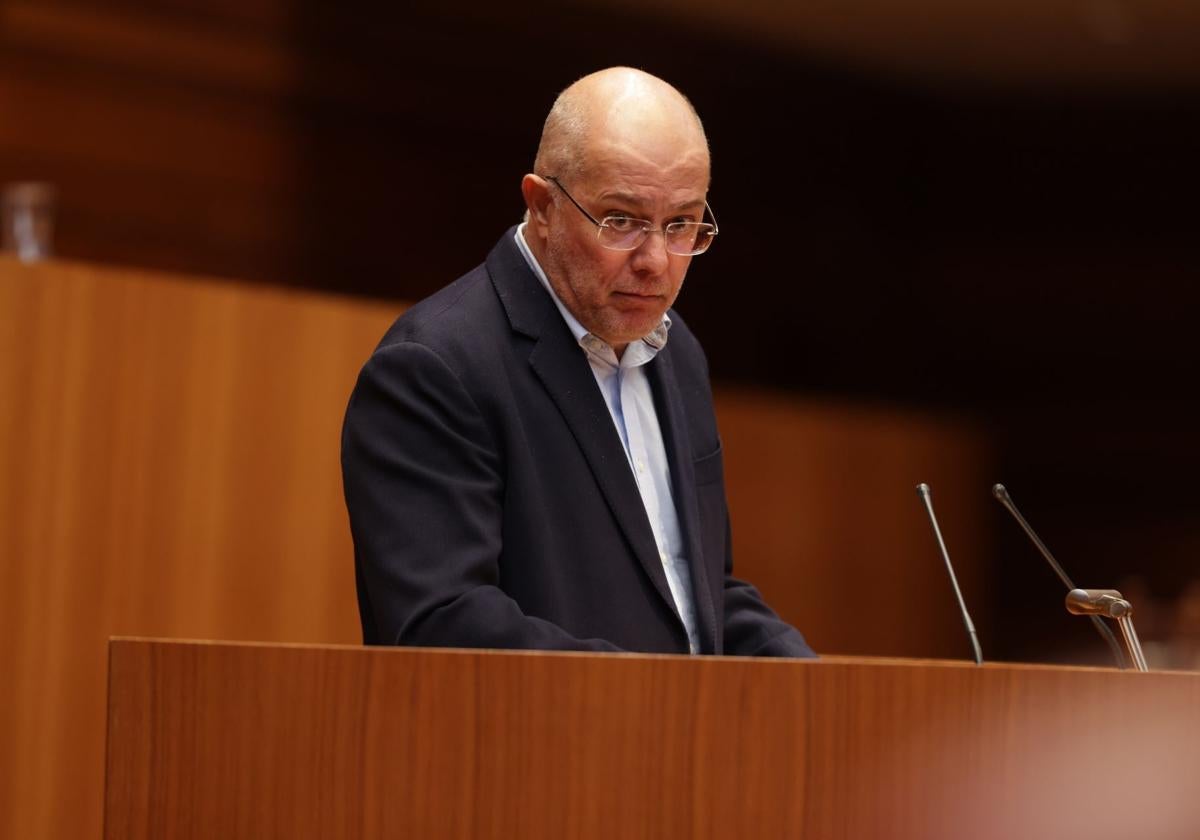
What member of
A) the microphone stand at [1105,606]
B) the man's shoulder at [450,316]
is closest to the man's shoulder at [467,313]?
the man's shoulder at [450,316]

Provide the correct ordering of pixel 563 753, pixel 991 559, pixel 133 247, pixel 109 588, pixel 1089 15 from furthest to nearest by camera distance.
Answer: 1. pixel 991 559
2. pixel 1089 15
3. pixel 133 247
4. pixel 109 588
5. pixel 563 753

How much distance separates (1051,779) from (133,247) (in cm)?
377

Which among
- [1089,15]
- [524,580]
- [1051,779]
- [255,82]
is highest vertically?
[1089,15]

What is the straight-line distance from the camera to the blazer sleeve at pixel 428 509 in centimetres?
177

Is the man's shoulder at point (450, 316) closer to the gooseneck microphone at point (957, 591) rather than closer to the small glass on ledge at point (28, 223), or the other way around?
the gooseneck microphone at point (957, 591)

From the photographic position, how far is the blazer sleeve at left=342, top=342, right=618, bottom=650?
5.82 ft

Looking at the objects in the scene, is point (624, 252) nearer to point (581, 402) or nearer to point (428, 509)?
point (581, 402)

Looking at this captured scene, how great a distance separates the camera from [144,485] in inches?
147

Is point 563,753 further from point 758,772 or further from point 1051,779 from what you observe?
point 1051,779

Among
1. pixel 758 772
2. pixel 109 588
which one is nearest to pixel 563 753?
pixel 758 772

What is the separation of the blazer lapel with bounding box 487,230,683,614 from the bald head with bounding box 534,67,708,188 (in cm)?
15

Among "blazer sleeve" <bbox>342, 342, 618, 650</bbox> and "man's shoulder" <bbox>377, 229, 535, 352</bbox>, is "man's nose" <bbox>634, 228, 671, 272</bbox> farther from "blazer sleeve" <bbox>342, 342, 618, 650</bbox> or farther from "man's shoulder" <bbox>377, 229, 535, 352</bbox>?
"blazer sleeve" <bbox>342, 342, 618, 650</bbox>

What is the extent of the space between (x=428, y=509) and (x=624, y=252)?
40 cm

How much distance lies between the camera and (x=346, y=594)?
4031mm
